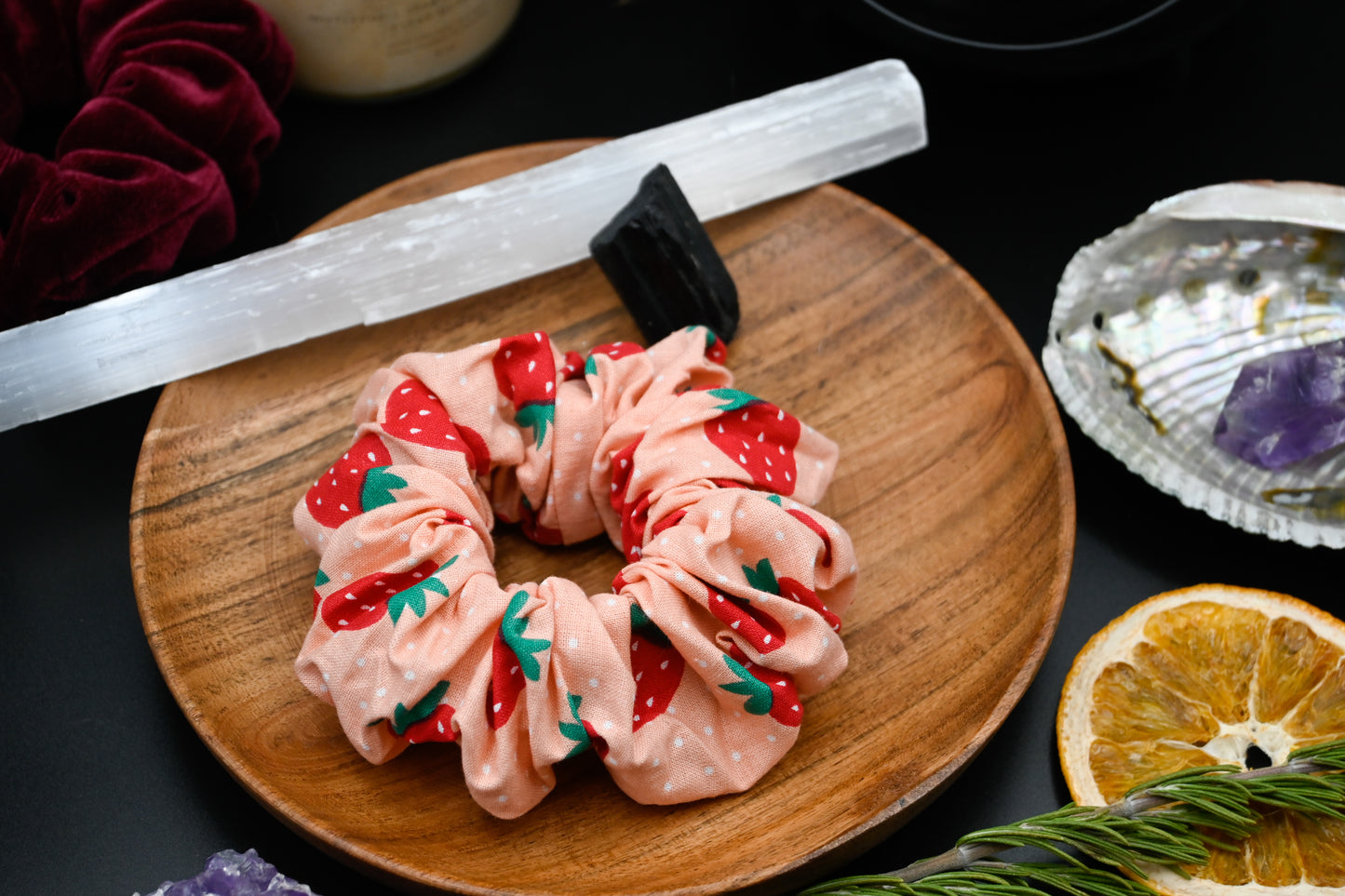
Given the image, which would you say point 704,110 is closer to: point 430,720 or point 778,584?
point 778,584

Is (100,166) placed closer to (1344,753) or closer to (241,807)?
(241,807)

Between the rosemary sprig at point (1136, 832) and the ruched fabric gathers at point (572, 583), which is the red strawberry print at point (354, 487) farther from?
the rosemary sprig at point (1136, 832)

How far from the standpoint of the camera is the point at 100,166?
106 centimetres

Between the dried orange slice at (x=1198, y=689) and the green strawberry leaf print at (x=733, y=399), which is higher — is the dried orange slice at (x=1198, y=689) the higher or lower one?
the lower one

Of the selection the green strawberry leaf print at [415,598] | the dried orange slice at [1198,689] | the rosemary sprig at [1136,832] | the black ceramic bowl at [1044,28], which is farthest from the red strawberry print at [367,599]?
the black ceramic bowl at [1044,28]

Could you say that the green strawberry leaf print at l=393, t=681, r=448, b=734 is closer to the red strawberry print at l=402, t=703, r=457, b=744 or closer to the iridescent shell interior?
the red strawberry print at l=402, t=703, r=457, b=744

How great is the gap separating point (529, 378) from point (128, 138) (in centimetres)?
41

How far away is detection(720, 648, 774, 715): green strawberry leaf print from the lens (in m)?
0.88

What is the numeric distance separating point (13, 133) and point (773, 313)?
0.73 m

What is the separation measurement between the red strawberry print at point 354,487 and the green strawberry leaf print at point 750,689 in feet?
0.90

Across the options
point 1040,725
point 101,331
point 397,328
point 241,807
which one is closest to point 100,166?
point 101,331

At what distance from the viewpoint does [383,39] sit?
117cm

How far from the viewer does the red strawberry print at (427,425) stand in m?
0.96

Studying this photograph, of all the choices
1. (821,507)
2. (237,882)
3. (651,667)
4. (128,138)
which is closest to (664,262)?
(821,507)
